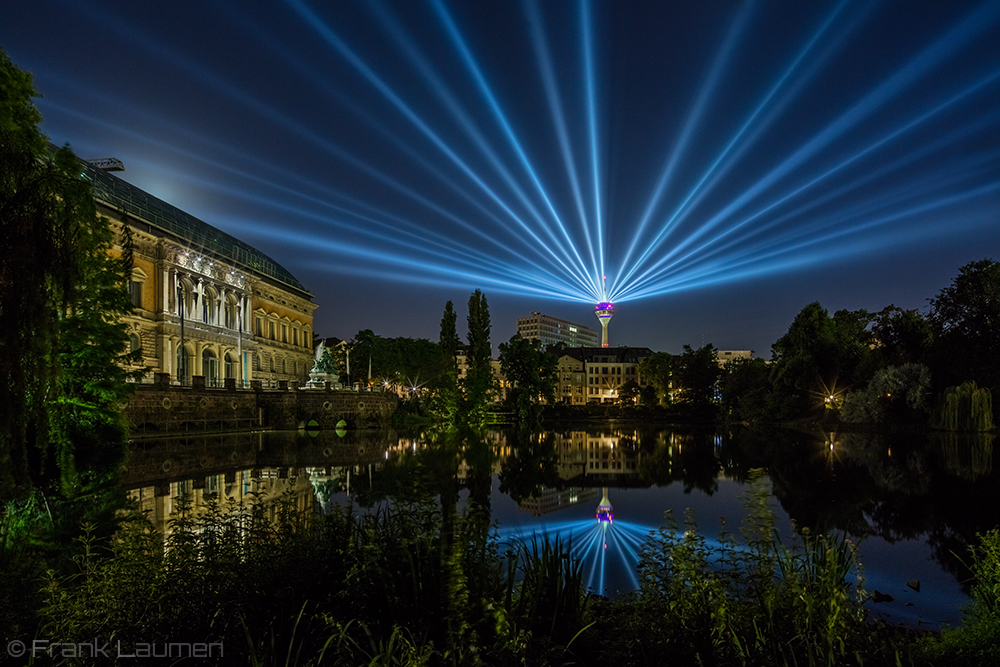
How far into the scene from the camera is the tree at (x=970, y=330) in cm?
4572

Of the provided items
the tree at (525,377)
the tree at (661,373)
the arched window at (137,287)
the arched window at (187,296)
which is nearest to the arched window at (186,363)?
the arched window at (187,296)

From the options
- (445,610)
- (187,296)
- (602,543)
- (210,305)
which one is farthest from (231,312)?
(445,610)

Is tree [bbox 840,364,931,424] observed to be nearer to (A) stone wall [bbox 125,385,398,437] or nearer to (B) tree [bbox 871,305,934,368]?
(B) tree [bbox 871,305,934,368]

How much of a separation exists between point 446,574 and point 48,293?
6902 millimetres

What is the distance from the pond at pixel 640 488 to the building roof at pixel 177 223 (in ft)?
79.2

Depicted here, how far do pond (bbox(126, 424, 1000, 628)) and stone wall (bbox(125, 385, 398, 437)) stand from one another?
3.36 metres

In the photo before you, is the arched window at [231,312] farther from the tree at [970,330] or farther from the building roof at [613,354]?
the building roof at [613,354]

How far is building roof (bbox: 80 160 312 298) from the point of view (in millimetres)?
48500

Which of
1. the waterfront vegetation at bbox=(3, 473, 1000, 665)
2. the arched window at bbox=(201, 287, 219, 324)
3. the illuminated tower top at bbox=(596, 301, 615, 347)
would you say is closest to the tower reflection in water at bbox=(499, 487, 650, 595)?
the waterfront vegetation at bbox=(3, 473, 1000, 665)

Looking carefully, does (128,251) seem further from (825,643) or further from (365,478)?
(365,478)

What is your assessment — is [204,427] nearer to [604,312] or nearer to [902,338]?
[902,338]

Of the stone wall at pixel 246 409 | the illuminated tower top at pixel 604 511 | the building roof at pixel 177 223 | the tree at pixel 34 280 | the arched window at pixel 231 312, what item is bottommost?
the illuminated tower top at pixel 604 511

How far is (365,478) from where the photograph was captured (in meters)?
20.8

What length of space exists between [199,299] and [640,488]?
5095 centimetres
